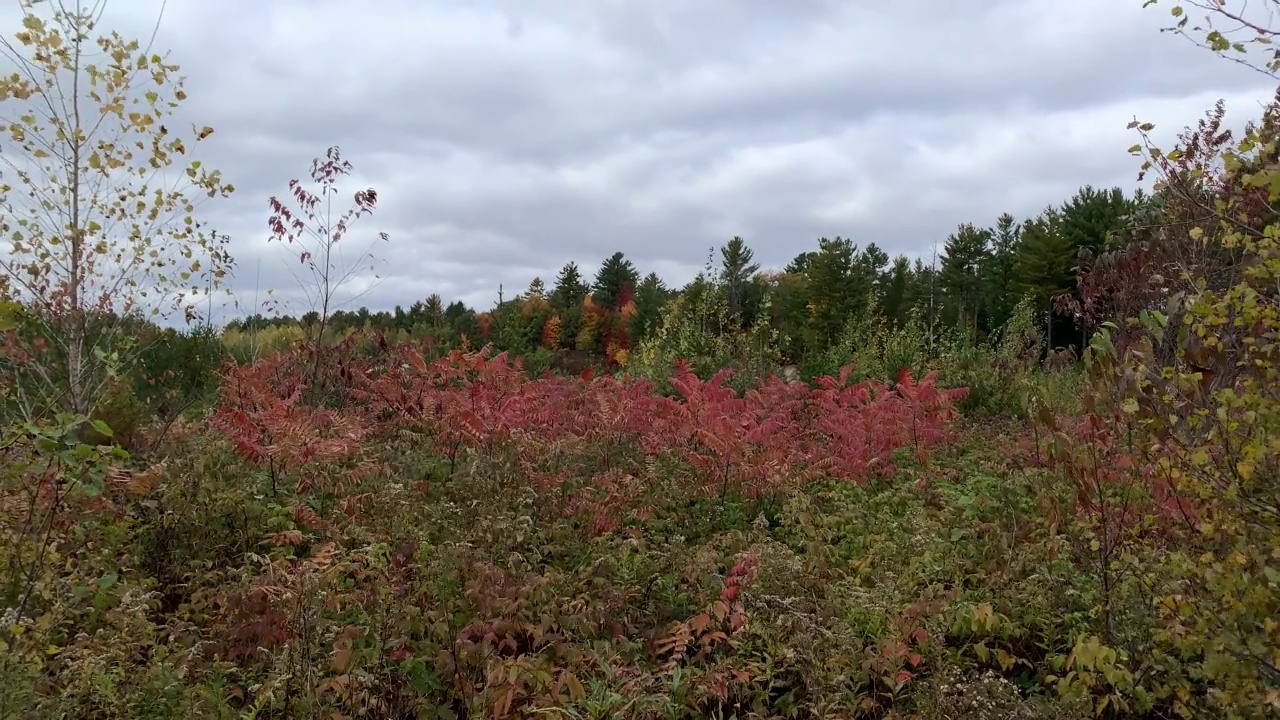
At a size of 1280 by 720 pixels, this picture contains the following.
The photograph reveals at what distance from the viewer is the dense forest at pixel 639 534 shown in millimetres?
2846

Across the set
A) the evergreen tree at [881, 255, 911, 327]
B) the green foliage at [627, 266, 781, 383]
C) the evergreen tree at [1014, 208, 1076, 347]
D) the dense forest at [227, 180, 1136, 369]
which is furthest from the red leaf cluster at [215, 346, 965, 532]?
the evergreen tree at [881, 255, 911, 327]

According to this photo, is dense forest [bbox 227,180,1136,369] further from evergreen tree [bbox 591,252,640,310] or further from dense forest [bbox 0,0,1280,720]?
dense forest [bbox 0,0,1280,720]

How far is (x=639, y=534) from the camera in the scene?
203 inches

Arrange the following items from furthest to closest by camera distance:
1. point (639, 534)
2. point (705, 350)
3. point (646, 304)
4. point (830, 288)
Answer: point (830, 288) → point (646, 304) → point (705, 350) → point (639, 534)

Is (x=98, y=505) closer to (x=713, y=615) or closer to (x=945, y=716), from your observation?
(x=713, y=615)

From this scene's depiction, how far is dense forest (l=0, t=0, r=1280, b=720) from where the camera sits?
9.34 ft

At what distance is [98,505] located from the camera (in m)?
4.69

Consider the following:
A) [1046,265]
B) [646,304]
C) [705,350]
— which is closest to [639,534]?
[705,350]

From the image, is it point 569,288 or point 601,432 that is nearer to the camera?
point 601,432

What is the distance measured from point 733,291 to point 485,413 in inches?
1133

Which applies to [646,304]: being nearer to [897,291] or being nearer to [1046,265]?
[897,291]

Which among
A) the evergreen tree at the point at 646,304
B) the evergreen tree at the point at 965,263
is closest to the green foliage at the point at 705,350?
the evergreen tree at the point at 646,304

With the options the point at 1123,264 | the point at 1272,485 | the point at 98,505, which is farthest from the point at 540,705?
the point at 1123,264

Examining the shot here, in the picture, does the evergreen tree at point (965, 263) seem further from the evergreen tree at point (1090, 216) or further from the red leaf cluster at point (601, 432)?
the red leaf cluster at point (601, 432)
